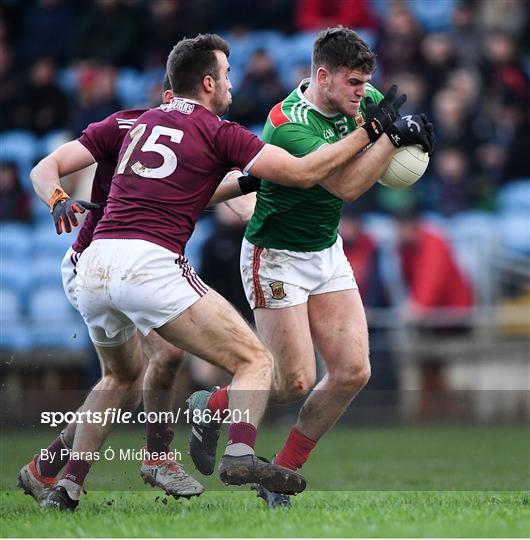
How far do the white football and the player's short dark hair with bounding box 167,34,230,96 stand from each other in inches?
41.8

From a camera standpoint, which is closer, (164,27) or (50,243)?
(50,243)

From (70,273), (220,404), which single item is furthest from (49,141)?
(220,404)

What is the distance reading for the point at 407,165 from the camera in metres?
6.96

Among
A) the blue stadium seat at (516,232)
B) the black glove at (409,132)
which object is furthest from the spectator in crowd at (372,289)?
the black glove at (409,132)

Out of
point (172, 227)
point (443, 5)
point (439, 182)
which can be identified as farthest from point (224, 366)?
point (443, 5)

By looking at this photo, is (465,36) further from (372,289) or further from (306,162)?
(306,162)

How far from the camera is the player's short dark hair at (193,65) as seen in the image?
6.75 m

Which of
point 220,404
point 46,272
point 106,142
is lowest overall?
point 46,272

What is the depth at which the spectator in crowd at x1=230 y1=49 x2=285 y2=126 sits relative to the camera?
596 inches

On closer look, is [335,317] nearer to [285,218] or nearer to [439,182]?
[285,218]

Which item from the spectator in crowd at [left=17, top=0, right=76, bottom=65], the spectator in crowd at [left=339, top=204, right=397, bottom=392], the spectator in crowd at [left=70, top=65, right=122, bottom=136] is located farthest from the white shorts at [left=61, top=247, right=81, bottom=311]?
the spectator in crowd at [left=17, top=0, right=76, bottom=65]

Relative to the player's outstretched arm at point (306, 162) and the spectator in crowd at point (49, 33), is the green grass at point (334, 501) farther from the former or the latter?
the spectator in crowd at point (49, 33)

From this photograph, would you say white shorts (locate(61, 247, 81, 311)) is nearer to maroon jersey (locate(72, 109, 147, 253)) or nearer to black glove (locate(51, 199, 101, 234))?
maroon jersey (locate(72, 109, 147, 253))

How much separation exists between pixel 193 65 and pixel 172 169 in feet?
1.93
